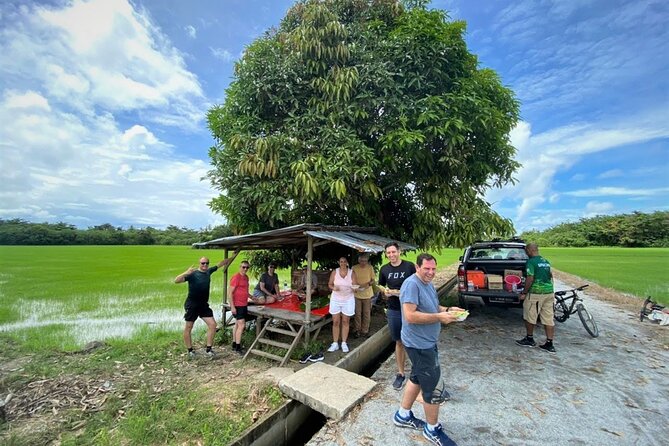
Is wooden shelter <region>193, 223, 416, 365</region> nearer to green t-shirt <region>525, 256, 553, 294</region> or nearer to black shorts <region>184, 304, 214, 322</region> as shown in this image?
black shorts <region>184, 304, 214, 322</region>

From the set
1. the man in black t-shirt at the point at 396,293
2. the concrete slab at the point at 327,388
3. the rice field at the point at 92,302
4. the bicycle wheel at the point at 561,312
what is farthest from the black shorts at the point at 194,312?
the bicycle wheel at the point at 561,312

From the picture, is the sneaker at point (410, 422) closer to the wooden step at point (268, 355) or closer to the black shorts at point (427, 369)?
the black shorts at point (427, 369)

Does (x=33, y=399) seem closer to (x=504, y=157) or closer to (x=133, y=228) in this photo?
(x=504, y=157)

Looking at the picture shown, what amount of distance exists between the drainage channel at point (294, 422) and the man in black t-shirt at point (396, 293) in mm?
1190

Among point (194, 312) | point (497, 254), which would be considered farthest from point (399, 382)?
point (497, 254)

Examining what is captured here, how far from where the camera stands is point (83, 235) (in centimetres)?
5638

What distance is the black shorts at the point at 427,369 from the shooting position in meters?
3.12

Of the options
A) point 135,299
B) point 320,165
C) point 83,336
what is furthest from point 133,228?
point 320,165

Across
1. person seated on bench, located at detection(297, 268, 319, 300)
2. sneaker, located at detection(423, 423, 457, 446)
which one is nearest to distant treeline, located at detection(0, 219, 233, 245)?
person seated on bench, located at detection(297, 268, 319, 300)

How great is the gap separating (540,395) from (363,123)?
20.8 feet

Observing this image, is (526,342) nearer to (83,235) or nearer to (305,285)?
(305,285)

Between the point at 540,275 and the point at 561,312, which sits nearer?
the point at 540,275

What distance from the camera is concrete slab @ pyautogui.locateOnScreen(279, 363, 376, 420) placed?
4008mm

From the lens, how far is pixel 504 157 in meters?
8.74
